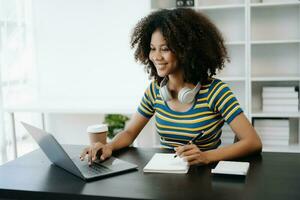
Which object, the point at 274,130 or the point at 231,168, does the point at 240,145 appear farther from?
the point at 274,130

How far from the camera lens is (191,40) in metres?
1.79

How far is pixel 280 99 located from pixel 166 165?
2.00 meters

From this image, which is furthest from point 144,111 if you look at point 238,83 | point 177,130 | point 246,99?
point 238,83

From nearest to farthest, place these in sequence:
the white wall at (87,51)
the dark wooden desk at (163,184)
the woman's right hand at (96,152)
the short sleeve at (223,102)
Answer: the dark wooden desk at (163,184), the woman's right hand at (96,152), the short sleeve at (223,102), the white wall at (87,51)

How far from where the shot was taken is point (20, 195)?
126cm

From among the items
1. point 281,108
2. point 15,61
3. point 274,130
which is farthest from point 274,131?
point 15,61

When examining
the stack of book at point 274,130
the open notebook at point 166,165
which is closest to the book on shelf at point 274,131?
the stack of book at point 274,130

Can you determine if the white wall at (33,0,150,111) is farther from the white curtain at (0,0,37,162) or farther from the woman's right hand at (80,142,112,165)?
the woman's right hand at (80,142,112,165)

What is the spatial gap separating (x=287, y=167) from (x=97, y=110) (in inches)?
75.7

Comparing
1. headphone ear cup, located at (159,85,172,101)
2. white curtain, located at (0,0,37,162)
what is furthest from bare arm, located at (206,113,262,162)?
white curtain, located at (0,0,37,162)

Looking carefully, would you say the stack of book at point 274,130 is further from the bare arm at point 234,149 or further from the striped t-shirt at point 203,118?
the bare arm at point 234,149

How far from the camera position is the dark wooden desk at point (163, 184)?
1140mm

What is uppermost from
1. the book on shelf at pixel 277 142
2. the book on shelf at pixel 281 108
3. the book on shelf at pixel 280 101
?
the book on shelf at pixel 280 101

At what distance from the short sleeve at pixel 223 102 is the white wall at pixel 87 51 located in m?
1.79
